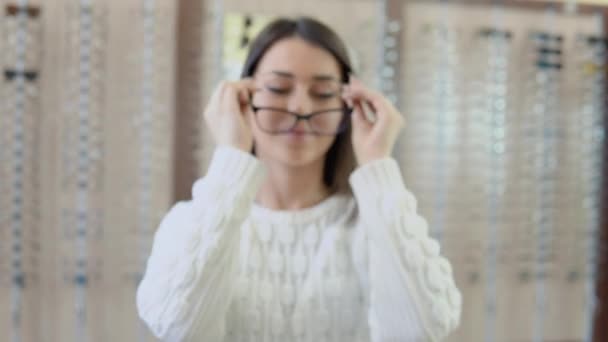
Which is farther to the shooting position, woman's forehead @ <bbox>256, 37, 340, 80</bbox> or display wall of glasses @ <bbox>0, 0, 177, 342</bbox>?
display wall of glasses @ <bbox>0, 0, 177, 342</bbox>

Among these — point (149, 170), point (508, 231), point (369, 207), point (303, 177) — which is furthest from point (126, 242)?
point (508, 231)

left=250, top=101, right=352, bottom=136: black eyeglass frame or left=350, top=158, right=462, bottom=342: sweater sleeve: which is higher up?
left=250, top=101, right=352, bottom=136: black eyeglass frame

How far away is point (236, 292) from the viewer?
62 cm

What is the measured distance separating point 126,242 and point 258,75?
891mm

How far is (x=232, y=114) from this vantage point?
0.61 meters

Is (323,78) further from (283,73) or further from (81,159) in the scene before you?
(81,159)

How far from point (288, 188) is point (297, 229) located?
0.06 meters

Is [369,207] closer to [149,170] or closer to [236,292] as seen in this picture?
[236,292]

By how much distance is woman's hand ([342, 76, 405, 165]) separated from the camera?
0.63 m

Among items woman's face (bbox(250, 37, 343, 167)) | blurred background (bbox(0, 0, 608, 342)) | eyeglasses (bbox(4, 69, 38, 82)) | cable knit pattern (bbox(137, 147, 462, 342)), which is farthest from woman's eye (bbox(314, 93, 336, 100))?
eyeglasses (bbox(4, 69, 38, 82))

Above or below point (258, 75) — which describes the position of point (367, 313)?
below

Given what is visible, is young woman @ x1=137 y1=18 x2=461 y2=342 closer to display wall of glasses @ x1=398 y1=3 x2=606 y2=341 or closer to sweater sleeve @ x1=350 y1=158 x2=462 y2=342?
sweater sleeve @ x1=350 y1=158 x2=462 y2=342

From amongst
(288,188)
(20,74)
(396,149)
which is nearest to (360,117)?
(288,188)

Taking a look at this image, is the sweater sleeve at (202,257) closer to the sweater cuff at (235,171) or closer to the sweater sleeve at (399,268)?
the sweater cuff at (235,171)
